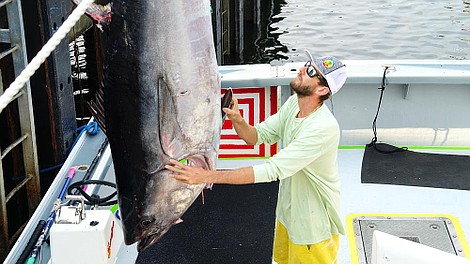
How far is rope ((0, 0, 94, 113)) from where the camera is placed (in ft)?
4.77

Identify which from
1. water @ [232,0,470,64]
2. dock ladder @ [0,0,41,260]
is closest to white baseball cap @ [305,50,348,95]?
dock ladder @ [0,0,41,260]

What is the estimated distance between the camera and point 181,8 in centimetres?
186

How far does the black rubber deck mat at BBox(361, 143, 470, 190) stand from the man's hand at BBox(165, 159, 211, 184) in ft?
7.03

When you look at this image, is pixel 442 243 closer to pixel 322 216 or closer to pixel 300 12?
pixel 322 216

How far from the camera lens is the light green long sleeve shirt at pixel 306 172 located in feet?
7.97

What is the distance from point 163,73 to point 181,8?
207 mm

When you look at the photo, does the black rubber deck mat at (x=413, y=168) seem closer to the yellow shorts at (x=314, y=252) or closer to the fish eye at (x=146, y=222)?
the yellow shorts at (x=314, y=252)

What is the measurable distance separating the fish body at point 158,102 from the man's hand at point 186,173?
2 cm

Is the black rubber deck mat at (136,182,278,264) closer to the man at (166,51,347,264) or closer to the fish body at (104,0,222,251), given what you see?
the man at (166,51,347,264)

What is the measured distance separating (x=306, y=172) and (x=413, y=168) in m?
1.72

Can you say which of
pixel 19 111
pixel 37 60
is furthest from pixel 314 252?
pixel 19 111

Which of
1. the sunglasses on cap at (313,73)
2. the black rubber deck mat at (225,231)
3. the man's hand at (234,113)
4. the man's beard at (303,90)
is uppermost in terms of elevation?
the sunglasses on cap at (313,73)

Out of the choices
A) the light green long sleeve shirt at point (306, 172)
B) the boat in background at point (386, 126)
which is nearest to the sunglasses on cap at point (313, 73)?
the light green long sleeve shirt at point (306, 172)

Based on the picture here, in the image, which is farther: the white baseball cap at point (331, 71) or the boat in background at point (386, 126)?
the boat in background at point (386, 126)
